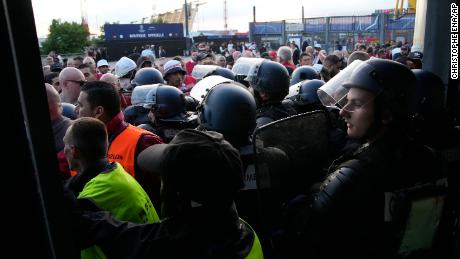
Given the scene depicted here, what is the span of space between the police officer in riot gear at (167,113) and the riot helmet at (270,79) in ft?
2.23

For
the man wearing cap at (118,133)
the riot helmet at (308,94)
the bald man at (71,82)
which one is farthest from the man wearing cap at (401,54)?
the man wearing cap at (118,133)

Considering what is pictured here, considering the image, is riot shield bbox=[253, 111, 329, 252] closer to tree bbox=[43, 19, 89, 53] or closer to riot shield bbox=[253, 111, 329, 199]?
Result: riot shield bbox=[253, 111, 329, 199]

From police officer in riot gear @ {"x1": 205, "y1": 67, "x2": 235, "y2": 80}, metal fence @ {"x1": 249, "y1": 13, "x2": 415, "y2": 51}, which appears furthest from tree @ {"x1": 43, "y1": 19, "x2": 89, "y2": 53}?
police officer in riot gear @ {"x1": 205, "y1": 67, "x2": 235, "y2": 80}

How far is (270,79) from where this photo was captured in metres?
3.87

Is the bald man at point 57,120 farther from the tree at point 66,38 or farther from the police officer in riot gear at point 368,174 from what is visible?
the tree at point 66,38

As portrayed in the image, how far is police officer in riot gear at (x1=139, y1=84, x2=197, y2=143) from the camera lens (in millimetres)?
3857

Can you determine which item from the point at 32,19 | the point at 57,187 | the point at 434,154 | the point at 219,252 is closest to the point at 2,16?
the point at 32,19

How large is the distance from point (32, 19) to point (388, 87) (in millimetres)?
1624

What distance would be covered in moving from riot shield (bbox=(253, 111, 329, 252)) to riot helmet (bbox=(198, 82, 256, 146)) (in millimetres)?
517

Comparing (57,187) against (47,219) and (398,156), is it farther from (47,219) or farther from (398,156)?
(398,156)

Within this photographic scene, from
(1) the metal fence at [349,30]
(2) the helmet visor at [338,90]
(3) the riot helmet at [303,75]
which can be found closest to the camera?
(2) the helmet visor at [338,90]

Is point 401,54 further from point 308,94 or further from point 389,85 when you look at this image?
point 389,85

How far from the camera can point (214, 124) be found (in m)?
2.87

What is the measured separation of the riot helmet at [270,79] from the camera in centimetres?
385
